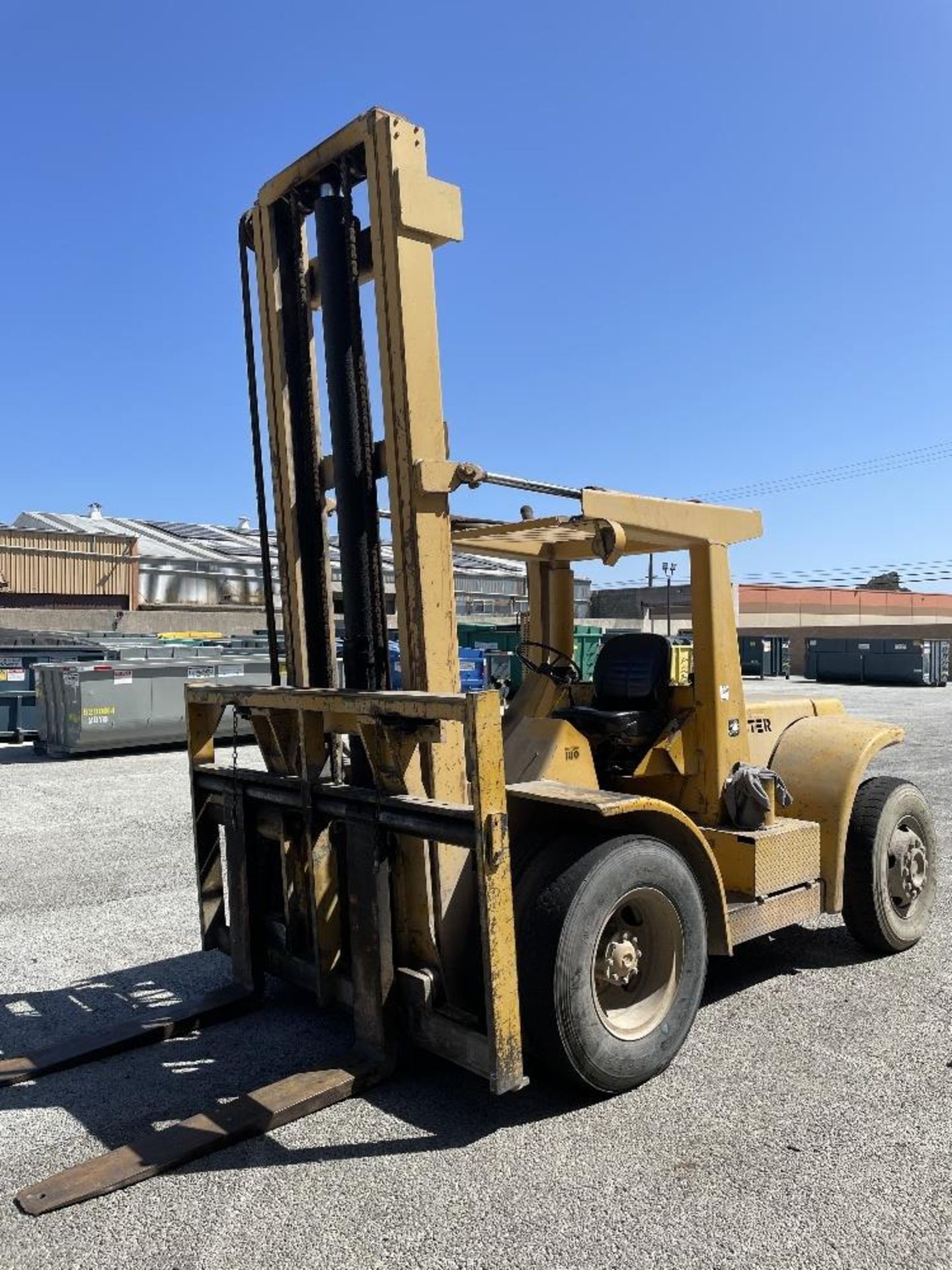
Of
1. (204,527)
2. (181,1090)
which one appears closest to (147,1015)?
(181,1090)

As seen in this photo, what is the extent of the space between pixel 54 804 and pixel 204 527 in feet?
139

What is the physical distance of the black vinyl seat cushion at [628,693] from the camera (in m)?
4.82

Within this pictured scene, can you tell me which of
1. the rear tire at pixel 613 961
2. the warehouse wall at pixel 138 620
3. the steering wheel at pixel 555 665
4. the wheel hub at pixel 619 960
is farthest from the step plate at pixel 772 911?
the warehouse wall at pixel 138 620

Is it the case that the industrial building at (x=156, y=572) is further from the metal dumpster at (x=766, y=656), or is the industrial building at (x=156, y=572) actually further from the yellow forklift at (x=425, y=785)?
the yellow forklift at (x=425, y=785)

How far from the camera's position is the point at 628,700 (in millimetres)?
5016

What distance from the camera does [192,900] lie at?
7086 millimetres

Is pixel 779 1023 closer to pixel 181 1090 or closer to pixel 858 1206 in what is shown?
pixel 858 1206

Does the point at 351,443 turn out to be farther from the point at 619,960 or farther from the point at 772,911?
the point at 772,911

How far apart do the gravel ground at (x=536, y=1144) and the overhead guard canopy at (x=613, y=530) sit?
227cm

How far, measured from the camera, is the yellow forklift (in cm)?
368

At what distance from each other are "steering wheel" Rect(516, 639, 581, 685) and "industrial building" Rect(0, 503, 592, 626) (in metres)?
22.5

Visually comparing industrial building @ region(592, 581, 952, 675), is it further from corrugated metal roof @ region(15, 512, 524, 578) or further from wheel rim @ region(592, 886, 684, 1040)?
wheel rim @ region(592, 886, 684, 1040)

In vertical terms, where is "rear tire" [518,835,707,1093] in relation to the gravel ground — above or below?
above

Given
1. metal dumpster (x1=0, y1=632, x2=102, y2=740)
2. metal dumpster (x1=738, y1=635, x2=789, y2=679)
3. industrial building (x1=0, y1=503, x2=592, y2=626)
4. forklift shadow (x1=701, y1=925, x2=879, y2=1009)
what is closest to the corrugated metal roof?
industrial building (x1=0, y1=503, x2=592, y2=626)
